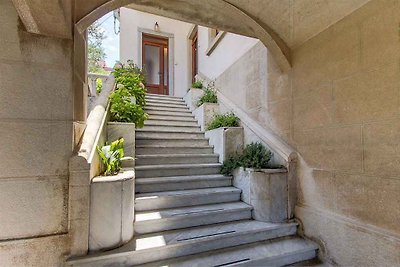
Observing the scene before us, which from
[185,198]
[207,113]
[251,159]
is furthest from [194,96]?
[185,198]

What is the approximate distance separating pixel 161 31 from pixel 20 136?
735 cm

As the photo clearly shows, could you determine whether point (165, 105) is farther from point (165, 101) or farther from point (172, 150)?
point (172, 150)

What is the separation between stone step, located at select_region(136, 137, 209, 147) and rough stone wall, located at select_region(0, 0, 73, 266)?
5.89 ft

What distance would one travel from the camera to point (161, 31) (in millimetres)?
8031

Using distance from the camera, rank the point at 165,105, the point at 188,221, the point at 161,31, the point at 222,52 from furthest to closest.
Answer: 1. the point at 161,31
2. the point at 165,105
3. the point at 222,52
4. the point at 188,221

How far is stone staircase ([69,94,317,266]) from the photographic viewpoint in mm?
2055

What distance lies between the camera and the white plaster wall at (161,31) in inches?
296

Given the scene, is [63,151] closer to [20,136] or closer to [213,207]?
[20,136]

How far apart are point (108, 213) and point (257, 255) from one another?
59.5 inches

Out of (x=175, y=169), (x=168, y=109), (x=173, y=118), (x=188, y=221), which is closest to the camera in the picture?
(x=188, y=221)

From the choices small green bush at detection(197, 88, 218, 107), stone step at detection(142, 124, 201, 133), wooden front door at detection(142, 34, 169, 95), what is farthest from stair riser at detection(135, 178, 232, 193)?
wooden front door at detection(142, 34, 169, 95)

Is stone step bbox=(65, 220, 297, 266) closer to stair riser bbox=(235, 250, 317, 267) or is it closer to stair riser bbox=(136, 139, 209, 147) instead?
stair riser bbox=(235, 250, 317, 267)

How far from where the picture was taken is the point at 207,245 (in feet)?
7.24

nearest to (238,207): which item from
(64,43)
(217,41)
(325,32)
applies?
(325,32)
